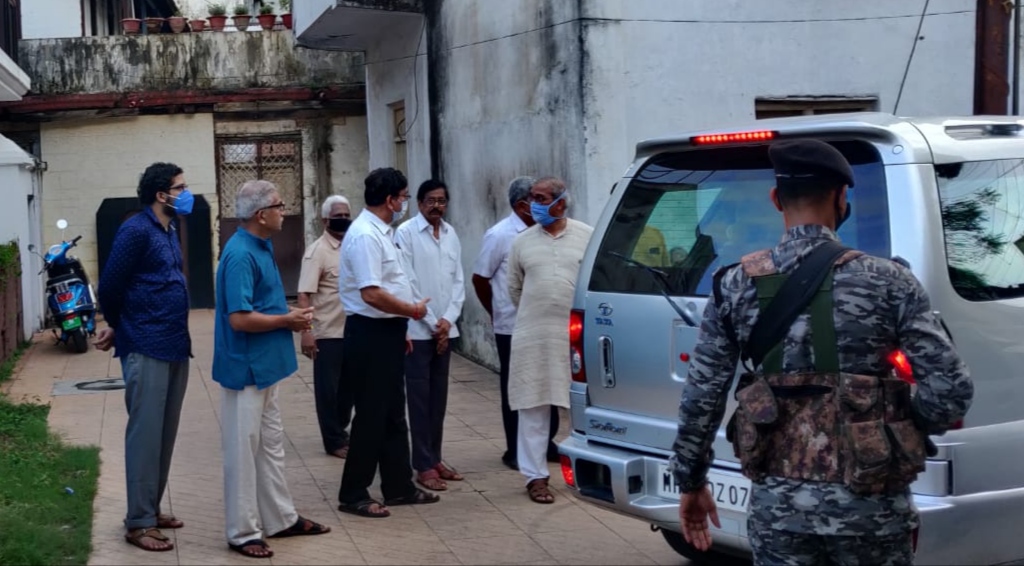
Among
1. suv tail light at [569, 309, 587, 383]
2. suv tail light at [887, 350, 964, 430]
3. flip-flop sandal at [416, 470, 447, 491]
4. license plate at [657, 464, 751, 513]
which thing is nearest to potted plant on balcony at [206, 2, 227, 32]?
flip-flop sandal at [416, 470, 447, 491]

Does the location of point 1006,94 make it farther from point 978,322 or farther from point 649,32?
point 978,322

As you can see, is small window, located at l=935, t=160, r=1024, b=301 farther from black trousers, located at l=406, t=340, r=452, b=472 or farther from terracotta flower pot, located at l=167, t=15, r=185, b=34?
terracotta flower pot, located at l=167, t=15, r=185, b=34

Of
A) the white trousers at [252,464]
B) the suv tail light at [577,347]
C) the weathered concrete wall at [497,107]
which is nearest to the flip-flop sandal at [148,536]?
the white trousers at [252,464]

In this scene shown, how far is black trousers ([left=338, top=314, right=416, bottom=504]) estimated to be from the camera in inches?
276

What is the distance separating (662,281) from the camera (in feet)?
17.3

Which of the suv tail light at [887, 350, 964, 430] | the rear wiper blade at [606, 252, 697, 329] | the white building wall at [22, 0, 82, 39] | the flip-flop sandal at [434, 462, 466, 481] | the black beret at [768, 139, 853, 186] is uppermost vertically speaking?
the white building wall at [22, 0, 82, 39]

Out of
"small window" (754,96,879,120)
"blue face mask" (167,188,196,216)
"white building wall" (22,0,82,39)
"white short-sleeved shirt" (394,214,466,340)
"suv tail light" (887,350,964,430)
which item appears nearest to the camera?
"suv tail light" (887,350,964,430)

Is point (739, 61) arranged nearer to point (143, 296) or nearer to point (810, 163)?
point (143, 296)

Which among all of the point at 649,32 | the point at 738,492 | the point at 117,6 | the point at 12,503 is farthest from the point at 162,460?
the point at 117,6

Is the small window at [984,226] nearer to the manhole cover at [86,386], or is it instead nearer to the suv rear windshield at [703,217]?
the suv rear windshield at [703,217]

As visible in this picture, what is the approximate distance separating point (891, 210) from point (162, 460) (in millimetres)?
3950

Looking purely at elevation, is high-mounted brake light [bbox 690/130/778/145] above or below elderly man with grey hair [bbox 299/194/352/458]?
above

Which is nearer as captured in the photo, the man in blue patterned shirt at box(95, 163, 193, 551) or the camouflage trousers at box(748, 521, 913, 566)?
the camouflage trousers at box(748, 521, 913, 566)

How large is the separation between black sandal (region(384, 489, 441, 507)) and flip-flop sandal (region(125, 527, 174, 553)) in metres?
1.32
